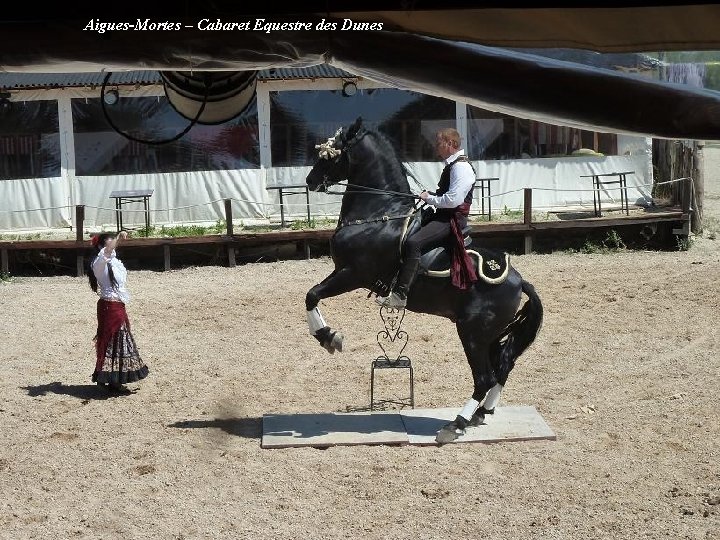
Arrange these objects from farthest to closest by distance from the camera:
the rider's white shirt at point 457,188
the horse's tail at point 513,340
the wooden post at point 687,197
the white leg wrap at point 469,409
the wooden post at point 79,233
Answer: the wooden post at point 687,197, the wooden post at point 79,233, the horse's tail at point 513,340, the white leg wrap at point 469,409, the rider's white shirt at point 457,188

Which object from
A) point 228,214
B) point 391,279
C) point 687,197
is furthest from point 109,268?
point 687,197

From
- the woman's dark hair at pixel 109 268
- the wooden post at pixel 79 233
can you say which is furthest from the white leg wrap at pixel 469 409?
the wooden post at pixel 79 233

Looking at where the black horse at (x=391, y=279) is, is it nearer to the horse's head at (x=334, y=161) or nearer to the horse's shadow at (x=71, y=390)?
the horse's head at (x=334, y=161)

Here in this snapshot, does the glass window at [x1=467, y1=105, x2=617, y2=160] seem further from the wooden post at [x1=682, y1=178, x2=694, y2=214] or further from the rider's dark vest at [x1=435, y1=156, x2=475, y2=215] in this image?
the rider's dark vest at [x1=435, y1=156, x2=475, y2=215]

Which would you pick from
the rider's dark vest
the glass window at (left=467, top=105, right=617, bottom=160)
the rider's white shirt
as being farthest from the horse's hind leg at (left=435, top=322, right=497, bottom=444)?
the glass window at (left=467, top=105, right=617, bottom=160)

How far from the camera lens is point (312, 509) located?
255 inches

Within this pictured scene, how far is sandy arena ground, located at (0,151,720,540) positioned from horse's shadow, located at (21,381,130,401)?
0.04m

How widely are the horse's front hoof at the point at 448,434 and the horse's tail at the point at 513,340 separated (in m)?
0.59

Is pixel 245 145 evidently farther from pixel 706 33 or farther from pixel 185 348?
pixel 706 33

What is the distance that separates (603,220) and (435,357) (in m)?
7.23

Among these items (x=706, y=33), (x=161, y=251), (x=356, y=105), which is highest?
(x=356, y=105)

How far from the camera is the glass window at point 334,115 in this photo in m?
19.2

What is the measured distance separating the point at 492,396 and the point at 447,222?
1483mm

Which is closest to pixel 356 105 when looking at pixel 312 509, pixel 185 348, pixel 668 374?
pixel 185 348
